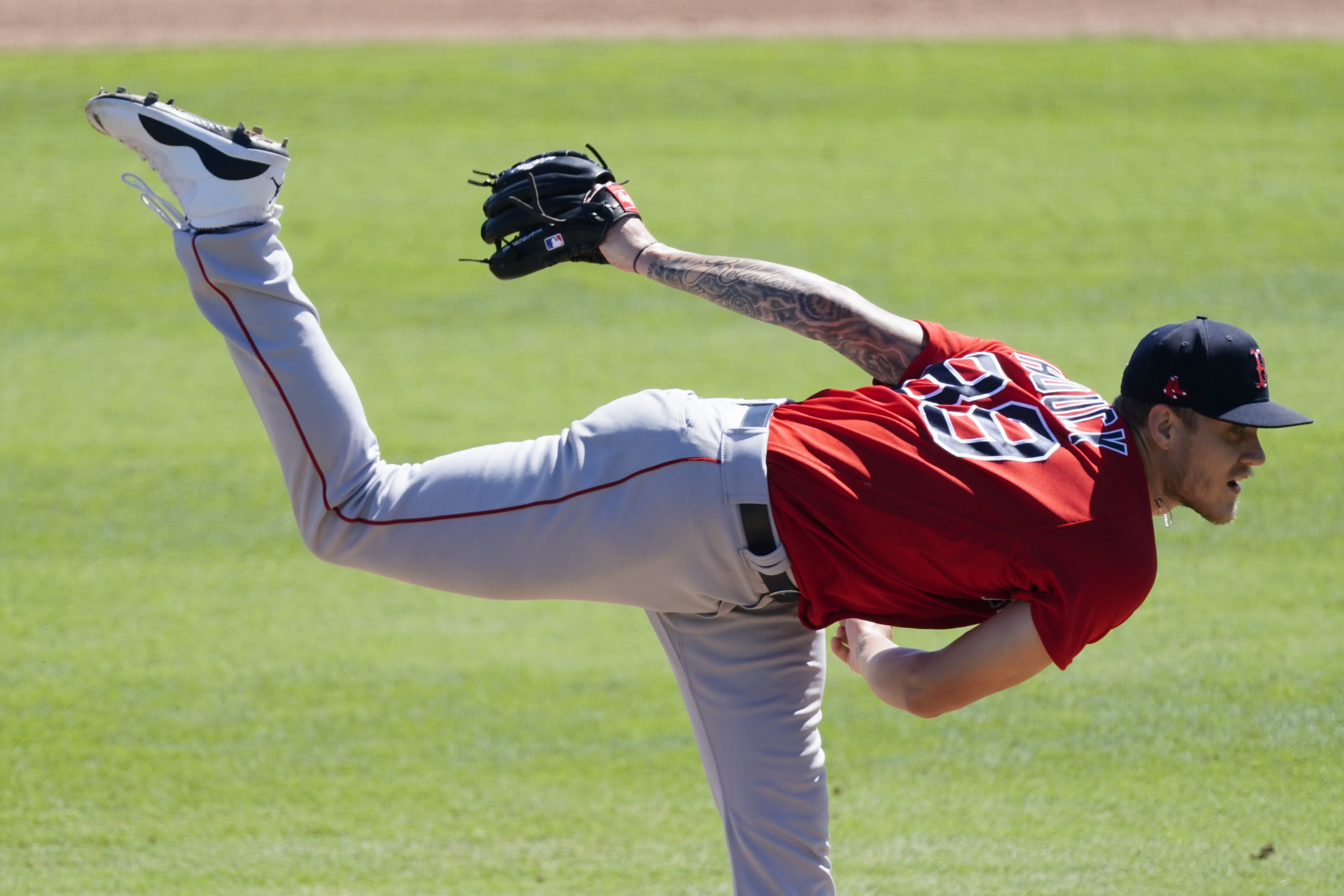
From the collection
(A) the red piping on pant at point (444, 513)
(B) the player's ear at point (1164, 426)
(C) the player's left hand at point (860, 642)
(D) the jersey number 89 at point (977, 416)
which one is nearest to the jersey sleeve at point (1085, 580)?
(D) the jersey number 89 at point (977, 416)

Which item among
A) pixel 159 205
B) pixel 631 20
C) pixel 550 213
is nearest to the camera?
pixel 159 205

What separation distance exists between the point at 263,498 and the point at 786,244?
3682 mm

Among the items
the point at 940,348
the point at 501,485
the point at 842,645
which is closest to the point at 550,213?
the point at 501,485

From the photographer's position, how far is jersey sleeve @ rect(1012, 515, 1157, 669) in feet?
8.68

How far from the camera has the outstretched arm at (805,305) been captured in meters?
3.21

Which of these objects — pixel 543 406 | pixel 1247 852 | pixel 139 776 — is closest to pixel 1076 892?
pixel 1247 852

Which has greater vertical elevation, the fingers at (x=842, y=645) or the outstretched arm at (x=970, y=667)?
the outstretched arm at (x=970, y=667)

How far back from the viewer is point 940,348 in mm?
3197

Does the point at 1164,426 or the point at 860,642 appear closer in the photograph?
the point at 1164,426

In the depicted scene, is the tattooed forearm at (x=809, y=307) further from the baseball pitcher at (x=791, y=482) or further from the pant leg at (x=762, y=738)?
the pant leg at (x=762, y=738)

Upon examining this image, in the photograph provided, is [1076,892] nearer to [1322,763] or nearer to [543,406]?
[1322,763]

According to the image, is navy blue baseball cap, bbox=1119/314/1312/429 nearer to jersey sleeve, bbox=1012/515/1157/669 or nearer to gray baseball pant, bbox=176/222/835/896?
jersey sleeve, bbox=1012/515/1157/669

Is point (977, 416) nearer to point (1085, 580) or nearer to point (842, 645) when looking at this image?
point (1085, 580)

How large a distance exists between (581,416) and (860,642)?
3963mm
